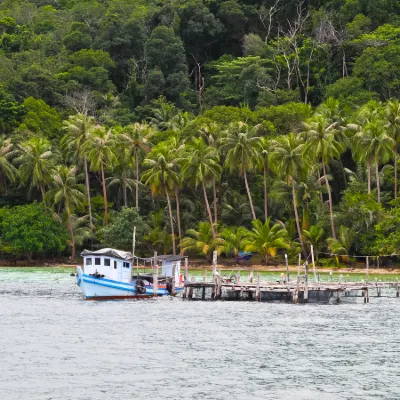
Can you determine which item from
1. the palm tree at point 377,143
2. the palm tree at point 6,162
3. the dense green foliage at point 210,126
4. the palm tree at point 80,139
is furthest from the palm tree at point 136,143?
the palm tree at point 377,143

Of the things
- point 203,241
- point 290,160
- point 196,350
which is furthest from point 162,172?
point 196,350

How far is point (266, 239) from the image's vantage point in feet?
307

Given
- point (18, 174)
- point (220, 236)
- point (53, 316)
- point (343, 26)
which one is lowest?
point (53, 316)

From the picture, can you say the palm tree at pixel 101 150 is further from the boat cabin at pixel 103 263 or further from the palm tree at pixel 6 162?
the boat cabin at pixel 103 263

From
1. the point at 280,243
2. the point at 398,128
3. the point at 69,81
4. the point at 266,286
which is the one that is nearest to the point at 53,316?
the point at 266,286

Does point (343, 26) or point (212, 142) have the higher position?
point (343, 26)

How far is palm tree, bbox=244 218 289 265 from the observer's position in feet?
307

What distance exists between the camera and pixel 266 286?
66688 mm

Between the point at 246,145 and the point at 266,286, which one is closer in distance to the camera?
the point at 266,286

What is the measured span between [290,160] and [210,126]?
14.2 m

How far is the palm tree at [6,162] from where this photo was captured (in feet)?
339

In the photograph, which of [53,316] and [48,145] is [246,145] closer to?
[48,145]

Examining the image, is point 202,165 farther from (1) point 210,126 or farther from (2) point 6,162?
(2) point 6,162

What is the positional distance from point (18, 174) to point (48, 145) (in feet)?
15.3
